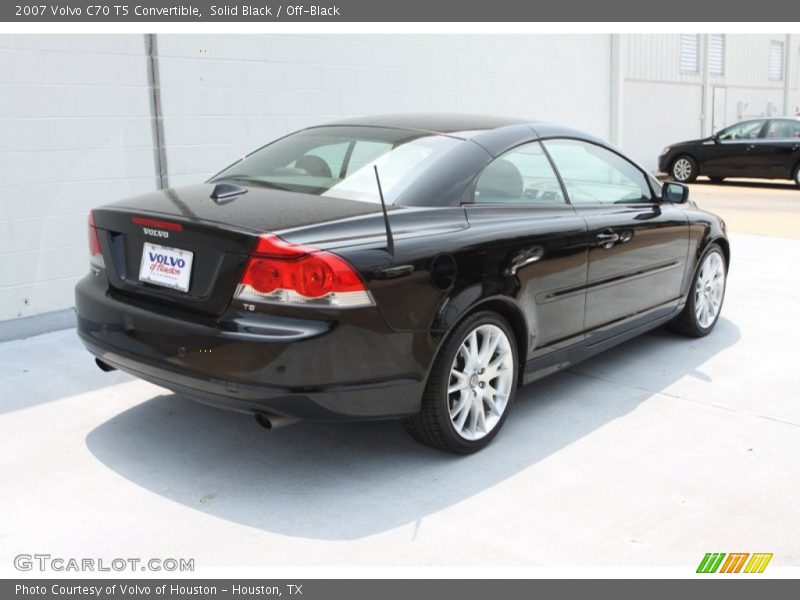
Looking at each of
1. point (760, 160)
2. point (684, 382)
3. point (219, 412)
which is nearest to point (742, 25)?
point (760, 160)

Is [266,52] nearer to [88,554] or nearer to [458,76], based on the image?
[458,76]

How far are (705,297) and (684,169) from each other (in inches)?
527

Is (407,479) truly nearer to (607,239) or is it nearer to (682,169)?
(607,239)

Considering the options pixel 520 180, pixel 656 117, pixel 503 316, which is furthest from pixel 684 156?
pixel 503 316

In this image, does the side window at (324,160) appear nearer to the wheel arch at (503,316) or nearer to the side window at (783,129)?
the wheel arch at (503,316)

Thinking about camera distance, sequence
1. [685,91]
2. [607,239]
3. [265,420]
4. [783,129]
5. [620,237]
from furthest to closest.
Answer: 1. [685,91]
2. [783,129]
3. [620,237]
4. [607,239]
5. [265,420]

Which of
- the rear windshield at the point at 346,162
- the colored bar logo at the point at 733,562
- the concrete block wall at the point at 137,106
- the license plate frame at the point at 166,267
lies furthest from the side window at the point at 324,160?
the concrete block wall at the point at 137,106

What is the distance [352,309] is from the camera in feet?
11.5

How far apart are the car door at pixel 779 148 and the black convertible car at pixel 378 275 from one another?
45.4 feet

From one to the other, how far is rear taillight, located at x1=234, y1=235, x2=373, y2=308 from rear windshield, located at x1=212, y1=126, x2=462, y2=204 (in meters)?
0.65

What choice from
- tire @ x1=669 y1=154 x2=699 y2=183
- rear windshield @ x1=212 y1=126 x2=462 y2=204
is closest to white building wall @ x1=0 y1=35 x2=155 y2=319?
rear windshield @ x1=212 y1=126 x2=462 y2=204

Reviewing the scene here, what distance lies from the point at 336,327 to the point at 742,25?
22.1m

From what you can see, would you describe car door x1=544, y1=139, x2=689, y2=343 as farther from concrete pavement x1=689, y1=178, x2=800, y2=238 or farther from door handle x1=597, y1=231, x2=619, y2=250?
concrete pavement x1=689, y1=178, x2=800, y2=238

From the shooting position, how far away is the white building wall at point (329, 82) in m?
7.04
